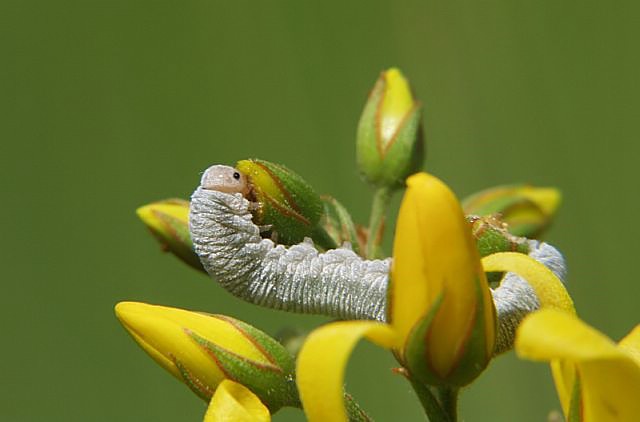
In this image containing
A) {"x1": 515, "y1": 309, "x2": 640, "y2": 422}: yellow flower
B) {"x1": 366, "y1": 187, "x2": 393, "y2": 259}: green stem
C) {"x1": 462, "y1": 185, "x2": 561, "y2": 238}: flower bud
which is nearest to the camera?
{"x1": 515, "y1": 309, "x2": 640, "y2": 422}: yellow flower

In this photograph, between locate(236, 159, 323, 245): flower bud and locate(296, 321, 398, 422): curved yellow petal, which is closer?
locate(296, 321, 398, 422): curved yellow petal

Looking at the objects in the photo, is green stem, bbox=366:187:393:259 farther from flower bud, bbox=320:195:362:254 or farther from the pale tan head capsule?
the pale tan head capsule

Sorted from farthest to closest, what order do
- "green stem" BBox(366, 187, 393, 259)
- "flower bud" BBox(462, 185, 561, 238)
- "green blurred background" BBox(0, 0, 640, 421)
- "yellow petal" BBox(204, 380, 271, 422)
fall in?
"green blurred background" BBox(0, 0, 640, 421) < "flower bud" BBox(462, 185, 561, 238) < "green stem" BBox(366, 187, 393, 259) < "yellow petal" BBox(204, 380, 271, 422)

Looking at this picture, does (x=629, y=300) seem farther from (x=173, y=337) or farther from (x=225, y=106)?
(x=173, y=337)

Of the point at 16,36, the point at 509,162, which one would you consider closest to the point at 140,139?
the point at 16,36

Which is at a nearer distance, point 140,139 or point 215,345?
point 215,345

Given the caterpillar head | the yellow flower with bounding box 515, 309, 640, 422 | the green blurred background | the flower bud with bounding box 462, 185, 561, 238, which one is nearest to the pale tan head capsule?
the caterpillar head
